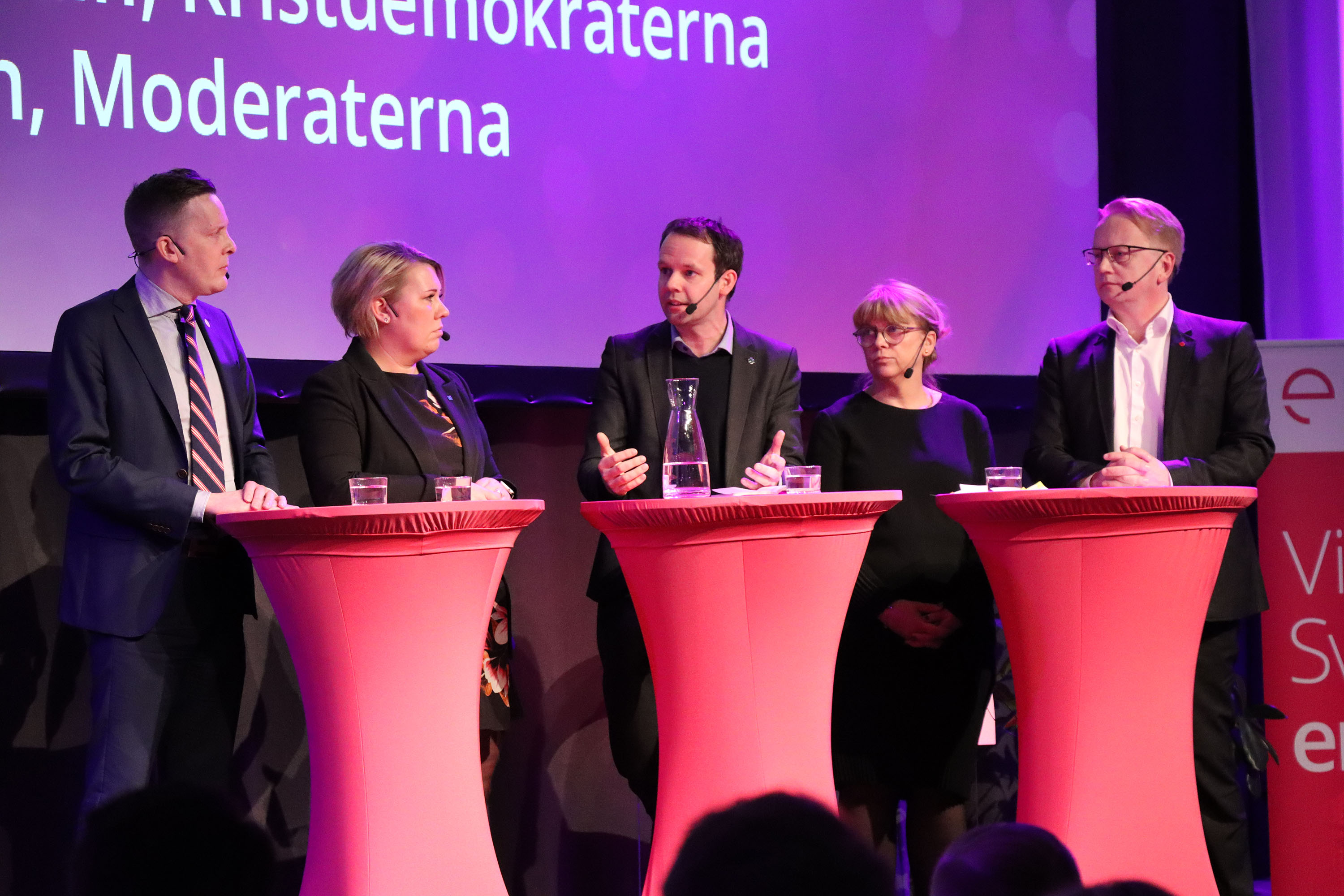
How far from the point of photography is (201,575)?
110 inches

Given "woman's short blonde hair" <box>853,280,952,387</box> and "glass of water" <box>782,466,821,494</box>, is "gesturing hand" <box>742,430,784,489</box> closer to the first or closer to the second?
"glass of water" <box>782,466,821,494</box>

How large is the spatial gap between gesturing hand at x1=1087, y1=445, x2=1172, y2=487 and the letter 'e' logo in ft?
4.35

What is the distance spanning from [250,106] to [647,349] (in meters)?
1.38

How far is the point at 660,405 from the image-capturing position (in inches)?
124

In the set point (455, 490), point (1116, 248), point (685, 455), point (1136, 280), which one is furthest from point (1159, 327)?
point (455, 490)

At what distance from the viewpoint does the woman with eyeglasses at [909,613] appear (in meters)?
2.99

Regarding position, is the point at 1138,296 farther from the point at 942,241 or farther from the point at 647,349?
Answer: the point at 647,349

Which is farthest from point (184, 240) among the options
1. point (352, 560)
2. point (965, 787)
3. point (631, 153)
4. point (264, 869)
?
point (965, 787)

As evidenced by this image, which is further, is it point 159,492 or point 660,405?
point 660,405

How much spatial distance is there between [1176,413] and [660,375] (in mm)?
1344

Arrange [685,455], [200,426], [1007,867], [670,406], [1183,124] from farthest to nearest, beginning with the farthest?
[1183,124] < [670,406] < [200,426] < [685,455] < [1007,867]

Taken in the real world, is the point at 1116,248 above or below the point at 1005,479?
above

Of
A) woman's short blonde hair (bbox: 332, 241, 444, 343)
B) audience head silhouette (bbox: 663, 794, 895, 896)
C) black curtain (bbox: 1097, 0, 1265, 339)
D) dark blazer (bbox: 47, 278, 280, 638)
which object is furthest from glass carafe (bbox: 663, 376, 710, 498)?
black curtain (bbox: 1097, 0, 1265, 339)

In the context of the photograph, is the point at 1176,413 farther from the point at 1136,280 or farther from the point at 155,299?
the point at 155,299
